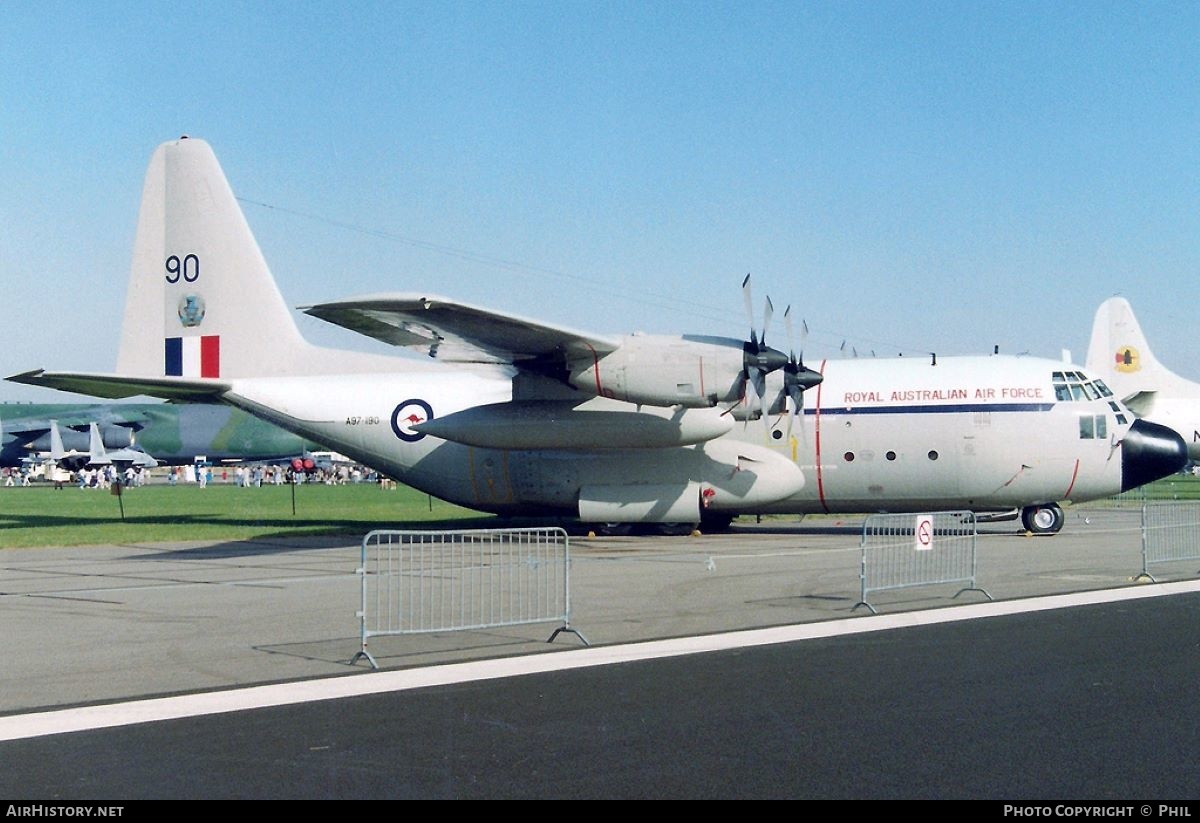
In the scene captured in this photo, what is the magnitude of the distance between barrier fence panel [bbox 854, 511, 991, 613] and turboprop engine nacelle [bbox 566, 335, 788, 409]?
5.68 metres

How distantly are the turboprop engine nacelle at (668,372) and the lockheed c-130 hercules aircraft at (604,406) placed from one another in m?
0.03

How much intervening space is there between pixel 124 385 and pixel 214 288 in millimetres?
3651

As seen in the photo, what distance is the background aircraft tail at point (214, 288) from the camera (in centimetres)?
2653

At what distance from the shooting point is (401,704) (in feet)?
27.4

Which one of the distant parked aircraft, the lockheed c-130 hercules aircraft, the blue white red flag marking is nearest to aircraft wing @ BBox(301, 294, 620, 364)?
the lockheed c-130 hercules aircraft

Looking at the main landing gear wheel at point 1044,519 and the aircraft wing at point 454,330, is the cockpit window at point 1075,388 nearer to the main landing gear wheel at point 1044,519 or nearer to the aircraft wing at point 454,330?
the main landing gear wheel at point 1044,519

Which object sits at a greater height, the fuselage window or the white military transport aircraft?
the white military transport aircraft

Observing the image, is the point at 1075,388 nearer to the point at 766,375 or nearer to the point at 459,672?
the point at 766,375

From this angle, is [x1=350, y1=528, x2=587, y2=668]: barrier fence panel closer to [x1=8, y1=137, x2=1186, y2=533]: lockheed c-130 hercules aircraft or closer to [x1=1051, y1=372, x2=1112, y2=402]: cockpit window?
[x1=8, y1=137, x2=1186, y2=533]: lockheed c-130 hercules aircraft

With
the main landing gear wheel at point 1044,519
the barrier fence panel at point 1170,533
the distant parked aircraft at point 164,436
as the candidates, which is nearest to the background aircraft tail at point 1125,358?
the main landing gear wheel at point 1044,519

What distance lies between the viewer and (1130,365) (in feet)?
172

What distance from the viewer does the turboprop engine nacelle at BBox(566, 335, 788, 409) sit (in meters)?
20.7
